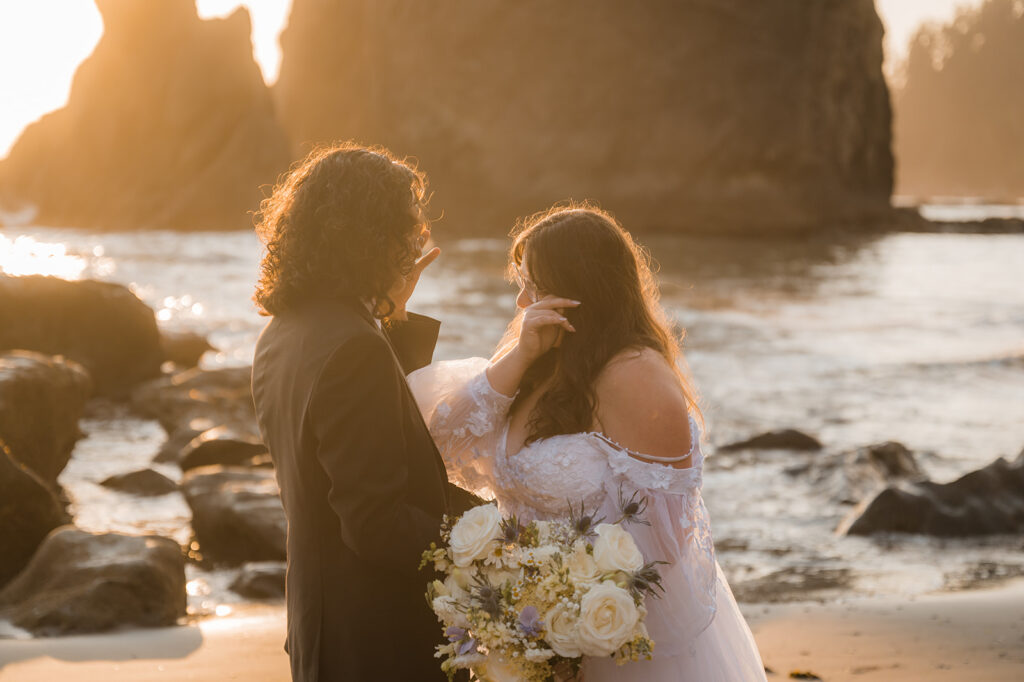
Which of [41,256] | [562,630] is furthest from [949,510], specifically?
[41,256]

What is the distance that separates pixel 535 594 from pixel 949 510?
6030mm

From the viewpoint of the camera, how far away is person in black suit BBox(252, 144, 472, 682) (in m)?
2.36

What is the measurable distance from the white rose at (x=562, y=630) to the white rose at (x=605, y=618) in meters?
0.02

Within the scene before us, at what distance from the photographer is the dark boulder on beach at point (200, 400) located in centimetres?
1062

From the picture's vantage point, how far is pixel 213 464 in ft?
29.3

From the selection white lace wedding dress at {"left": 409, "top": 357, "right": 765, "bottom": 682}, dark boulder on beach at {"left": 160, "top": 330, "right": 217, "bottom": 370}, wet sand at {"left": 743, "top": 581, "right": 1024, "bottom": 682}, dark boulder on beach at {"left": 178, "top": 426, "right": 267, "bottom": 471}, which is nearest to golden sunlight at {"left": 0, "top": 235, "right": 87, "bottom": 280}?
dark boulder on beach at {"left": 160, "top": 330, "right": 217, "bottom": 370}

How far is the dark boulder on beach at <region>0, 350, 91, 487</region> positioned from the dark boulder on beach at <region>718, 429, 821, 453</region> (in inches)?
232

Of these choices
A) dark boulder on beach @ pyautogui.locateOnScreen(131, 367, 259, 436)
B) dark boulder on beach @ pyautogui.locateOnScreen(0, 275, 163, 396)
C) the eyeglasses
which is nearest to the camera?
the eyeglasses

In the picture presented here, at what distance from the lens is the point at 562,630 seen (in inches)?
88.0

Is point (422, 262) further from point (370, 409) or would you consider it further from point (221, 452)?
point (221, 452)

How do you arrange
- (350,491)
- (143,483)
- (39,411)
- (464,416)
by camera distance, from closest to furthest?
(350,491)
(464,416)
(39,411)
(143,483)

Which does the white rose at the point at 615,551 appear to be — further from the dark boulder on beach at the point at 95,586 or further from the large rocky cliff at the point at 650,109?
the large rocky cliff at the point at 650,109

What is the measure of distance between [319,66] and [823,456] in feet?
240

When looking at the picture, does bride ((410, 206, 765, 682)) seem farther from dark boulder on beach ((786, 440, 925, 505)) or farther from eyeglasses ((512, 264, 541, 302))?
dark boulder on beach ((786, 440, 925, 505))
